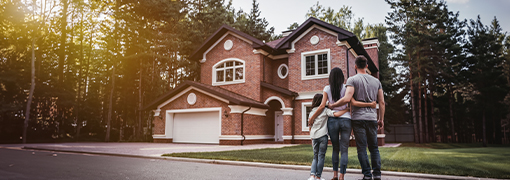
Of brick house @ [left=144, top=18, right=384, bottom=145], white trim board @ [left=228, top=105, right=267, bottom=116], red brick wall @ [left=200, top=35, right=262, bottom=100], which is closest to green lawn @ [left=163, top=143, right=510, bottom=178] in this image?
white trim board @ [left=228, top=105, right=267, bottom=116]

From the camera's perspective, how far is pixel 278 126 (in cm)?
2031

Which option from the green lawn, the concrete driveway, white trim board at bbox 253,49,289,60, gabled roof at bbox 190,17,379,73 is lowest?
the concrete driveway

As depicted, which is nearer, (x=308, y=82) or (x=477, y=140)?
(x=308, y=82)

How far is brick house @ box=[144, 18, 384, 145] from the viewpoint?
17469 mm

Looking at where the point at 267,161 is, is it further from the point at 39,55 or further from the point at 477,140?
the point at 477,140

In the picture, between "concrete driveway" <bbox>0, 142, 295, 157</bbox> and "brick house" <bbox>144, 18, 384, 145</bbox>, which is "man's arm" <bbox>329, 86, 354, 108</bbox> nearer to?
"concrete driveway" <bbox>0, 142, 295, 157</bbox>

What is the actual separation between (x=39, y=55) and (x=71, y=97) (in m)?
4.58

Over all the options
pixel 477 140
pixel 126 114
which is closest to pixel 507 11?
pixel 477 140

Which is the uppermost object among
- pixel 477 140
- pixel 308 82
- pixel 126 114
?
pixel 308 82

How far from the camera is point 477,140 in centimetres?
3697

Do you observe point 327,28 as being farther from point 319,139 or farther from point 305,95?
point 319,139

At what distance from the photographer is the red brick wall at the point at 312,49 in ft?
58.2

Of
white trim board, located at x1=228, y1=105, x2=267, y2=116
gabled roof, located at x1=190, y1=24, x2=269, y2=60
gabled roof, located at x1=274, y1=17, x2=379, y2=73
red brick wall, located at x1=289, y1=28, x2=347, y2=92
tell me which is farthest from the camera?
gabled roof, located at x1=190, y1=24, x2=269, y2=60

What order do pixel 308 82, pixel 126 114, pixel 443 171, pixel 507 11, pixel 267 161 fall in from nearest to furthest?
pixel 443 171 < pixel 267 161 < pixel 507 11 < pixel 308 82 < pixel 126 114
